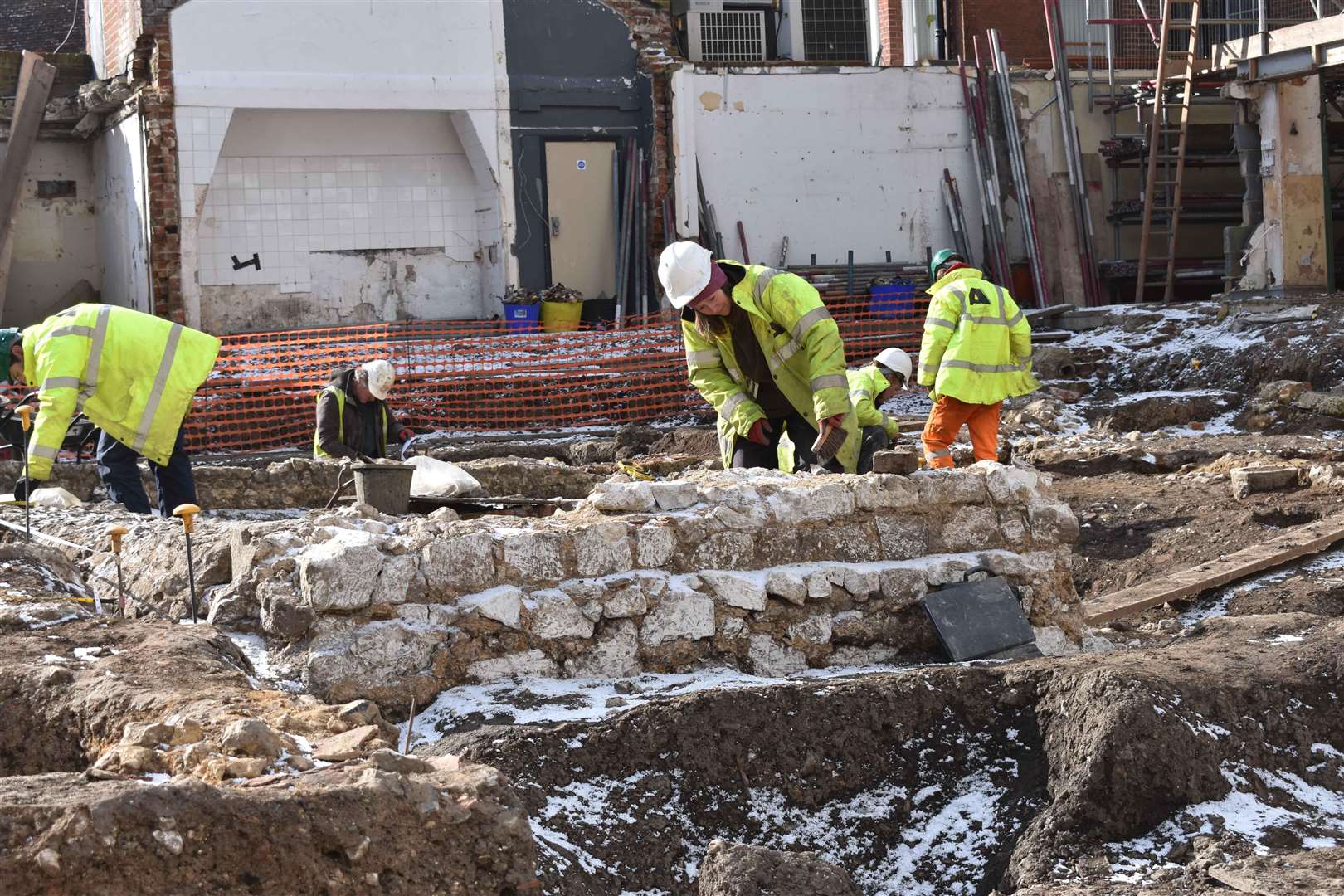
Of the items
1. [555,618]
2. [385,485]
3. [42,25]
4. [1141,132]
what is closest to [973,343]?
[385,485]

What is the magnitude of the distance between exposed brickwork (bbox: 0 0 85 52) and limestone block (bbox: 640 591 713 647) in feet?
62.3

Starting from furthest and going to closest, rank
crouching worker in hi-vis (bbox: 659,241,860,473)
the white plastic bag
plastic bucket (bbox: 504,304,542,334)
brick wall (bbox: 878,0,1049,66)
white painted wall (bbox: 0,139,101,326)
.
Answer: brick wall (bbox: 878,0,1049,66)
white painted wall (bbox: 0,139,101,326)
plastic bucket (bbox: 504,304,542,334)
the white plastic bag
crouching worker in hi-vis (bbox: 659,241,860,473)

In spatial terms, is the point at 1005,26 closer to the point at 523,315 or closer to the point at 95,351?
the point at 523,315

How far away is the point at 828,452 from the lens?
6.54 meters

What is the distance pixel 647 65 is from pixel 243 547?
1308 centimetres

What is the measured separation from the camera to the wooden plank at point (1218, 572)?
764 cm

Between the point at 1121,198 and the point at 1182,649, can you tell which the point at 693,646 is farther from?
the point at 1121,198

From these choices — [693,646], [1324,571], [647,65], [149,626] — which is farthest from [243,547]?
[647,65]

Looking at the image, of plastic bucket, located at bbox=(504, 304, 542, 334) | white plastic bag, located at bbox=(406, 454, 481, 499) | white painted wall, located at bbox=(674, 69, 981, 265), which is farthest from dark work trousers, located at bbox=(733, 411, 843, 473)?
white painted wall, located at bbox=(674, 69, 981, 265)

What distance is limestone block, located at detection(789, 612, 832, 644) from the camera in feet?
19.8

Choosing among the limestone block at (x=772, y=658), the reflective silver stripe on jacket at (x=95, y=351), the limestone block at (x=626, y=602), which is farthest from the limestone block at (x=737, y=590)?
the reflective silver stripe on jacket at (x=95, y=351)

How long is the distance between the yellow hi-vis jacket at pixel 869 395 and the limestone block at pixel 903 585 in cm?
276

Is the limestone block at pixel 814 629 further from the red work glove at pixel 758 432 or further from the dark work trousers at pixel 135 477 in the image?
the dark work trousers at pixel 135 477

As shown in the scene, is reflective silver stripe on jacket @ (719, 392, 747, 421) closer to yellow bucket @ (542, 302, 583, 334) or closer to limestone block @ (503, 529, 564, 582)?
limestone block @ (503, 529, 564, 582)
